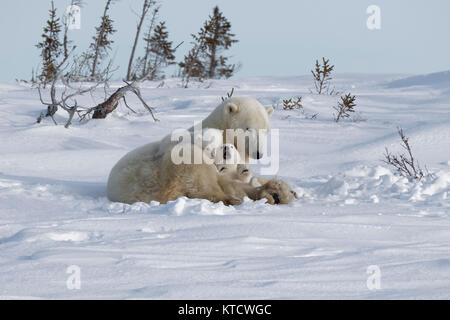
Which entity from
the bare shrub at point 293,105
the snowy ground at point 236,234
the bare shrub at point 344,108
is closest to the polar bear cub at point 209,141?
the snowy ground at point 236,234

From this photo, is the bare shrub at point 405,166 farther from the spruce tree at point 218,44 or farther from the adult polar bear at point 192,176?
the spruce tree at point 218,44

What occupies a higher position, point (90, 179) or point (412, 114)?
point (412, 114)

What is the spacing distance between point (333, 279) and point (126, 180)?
2.81 metres

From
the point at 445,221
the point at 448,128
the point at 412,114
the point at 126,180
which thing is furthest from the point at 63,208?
the point at 412,114

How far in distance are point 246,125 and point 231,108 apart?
0.68ft

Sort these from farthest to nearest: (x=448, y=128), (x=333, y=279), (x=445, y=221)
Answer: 1. (x=448, y=128)
2. (x=445, y=221)
3. (x=333, y=279)

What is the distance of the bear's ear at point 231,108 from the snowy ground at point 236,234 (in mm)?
972

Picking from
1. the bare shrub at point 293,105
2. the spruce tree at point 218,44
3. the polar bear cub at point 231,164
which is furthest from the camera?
the spruce tree at point 218,44

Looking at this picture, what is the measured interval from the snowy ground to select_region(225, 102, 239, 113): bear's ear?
0.97 metres

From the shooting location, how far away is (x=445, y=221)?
13.4 ft

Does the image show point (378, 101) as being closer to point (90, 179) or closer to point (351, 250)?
point (90, 179)

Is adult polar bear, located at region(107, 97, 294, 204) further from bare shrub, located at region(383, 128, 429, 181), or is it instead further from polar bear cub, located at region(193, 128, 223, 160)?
bare shrub, located at region(383, 128, 429, 181)

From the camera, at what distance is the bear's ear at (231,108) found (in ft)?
16.7
